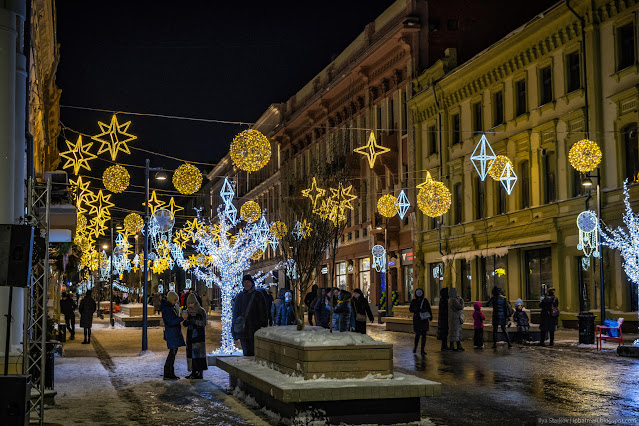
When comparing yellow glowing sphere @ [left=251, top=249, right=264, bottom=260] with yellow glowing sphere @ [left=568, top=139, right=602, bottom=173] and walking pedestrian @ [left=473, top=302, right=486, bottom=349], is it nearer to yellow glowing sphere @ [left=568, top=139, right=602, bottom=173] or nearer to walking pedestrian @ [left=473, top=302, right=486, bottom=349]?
walking pedestrian @ [left=473, top=302, right=486, bottom=349]

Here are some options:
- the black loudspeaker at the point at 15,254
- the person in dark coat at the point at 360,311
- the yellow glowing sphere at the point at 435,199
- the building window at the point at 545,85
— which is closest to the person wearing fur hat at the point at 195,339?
the black loudspeaker at the point at 15,254

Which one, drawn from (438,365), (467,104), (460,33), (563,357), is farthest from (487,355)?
(460,33)

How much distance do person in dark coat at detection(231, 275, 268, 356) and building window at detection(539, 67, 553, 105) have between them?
2139cm

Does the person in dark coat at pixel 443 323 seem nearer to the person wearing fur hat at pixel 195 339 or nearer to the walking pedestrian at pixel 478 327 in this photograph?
the walking pedestrian at pixel 478 327

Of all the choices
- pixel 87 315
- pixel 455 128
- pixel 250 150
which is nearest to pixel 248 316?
pixel 250 150

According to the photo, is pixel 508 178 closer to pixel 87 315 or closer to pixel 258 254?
pixel 87 315

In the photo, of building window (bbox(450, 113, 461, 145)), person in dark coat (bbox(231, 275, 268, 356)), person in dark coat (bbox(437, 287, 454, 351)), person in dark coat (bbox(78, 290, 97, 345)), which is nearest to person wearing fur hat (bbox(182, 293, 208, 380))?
person in dark coat (bbox(231, 275, 268, 356))

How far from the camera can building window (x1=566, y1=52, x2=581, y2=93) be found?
108 ft

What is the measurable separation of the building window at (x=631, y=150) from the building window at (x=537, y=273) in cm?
593

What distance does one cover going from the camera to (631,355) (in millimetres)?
21531

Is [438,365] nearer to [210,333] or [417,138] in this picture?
[210,333]

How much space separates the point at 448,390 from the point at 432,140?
32.0m

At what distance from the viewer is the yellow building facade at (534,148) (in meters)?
30.5

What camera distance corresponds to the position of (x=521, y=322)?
1032 inches
